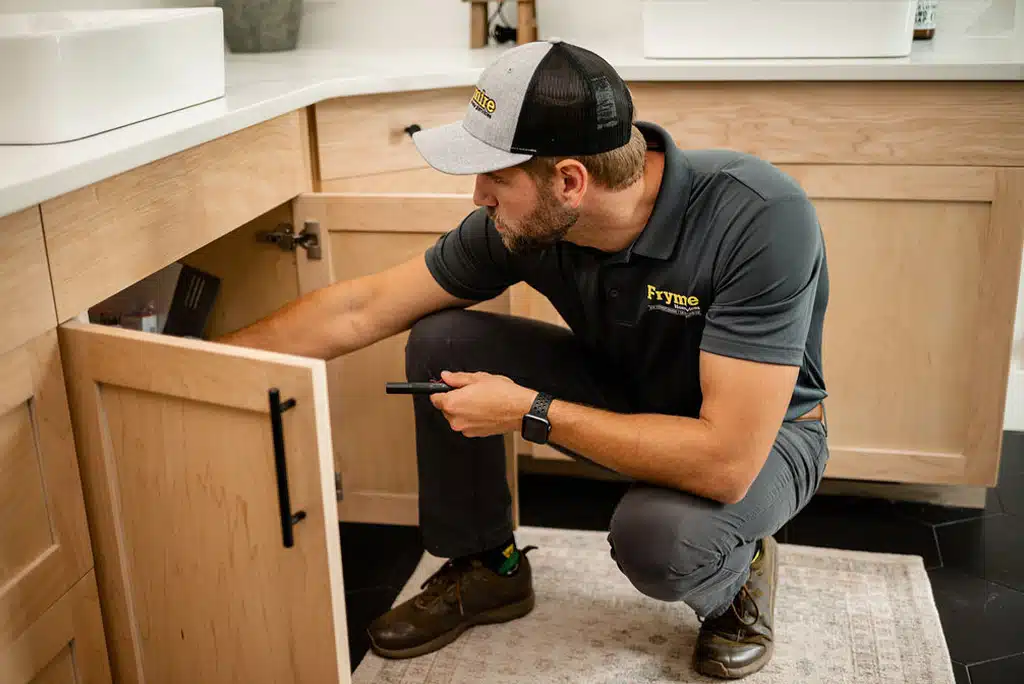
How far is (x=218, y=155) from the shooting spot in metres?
1.41

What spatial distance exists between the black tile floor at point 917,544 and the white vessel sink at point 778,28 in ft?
2.86

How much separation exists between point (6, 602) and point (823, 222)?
4.73 feet

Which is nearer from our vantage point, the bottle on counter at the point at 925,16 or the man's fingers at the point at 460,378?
the man's fingers at the point at 460,378

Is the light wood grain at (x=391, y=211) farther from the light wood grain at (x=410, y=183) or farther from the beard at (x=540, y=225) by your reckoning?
the beard at (x=540, y=225)

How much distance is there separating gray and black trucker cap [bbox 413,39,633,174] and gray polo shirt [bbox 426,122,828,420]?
137mm

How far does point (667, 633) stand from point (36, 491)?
0.97 m

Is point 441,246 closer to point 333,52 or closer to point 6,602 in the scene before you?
point 6,602

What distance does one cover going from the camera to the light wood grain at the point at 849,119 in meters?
1.79

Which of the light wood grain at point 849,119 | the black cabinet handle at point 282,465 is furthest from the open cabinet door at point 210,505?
the light wood grain at point 849,119

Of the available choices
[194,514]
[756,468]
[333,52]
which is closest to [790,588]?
[756,468]

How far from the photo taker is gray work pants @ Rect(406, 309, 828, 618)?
140cm

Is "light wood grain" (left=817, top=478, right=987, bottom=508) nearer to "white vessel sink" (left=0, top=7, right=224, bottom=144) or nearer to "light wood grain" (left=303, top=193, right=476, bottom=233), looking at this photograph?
"light wood grain" (left=303, top=193, right=476, bottom=233)

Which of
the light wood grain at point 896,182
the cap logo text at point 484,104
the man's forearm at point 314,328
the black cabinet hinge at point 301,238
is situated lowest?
the man's forearm at point 314,328

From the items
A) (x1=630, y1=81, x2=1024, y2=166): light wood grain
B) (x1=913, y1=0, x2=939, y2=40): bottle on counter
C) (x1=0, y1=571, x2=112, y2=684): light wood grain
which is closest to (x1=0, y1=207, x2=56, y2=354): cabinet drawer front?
(x1=0, y1=571, x2=112, y2=684): light wood grain
